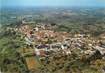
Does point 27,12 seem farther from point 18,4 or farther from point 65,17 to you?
point 65,17

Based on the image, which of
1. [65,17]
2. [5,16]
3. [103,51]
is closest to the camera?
[103,51]

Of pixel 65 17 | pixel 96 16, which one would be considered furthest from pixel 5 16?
pixel 96 16

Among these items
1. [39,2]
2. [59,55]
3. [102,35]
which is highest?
[39,2]

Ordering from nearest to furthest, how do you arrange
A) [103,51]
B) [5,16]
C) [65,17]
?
[103,51] → [65,17] → [5,16]

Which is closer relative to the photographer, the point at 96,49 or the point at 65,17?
the point at 96,49
